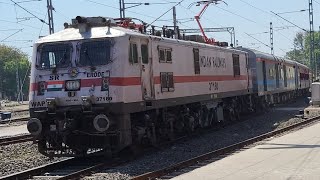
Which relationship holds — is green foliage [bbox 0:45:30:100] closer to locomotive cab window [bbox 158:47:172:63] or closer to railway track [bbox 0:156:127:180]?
locomotive cab window [bbox 158:47:172:63]

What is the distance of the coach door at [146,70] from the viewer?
1391 cm

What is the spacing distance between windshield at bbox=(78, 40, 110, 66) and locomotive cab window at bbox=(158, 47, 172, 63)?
2494 millimetres

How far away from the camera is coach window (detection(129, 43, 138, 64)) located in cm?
1320

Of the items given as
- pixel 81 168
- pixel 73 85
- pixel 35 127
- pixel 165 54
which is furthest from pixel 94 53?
pixel 165 54

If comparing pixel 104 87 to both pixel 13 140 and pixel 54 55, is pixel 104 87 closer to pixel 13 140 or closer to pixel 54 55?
pixel 54 55

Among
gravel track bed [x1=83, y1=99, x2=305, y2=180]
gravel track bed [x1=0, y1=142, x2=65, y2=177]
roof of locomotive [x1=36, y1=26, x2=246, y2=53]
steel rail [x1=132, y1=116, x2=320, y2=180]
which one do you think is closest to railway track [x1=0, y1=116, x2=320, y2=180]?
steel rail [x1=132, y1=116, x2=320, y2=180]

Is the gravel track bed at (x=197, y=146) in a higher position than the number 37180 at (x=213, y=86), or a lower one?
lower

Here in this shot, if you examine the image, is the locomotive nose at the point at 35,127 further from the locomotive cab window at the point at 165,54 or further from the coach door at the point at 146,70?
the locomotive cab window at the point at 165,54

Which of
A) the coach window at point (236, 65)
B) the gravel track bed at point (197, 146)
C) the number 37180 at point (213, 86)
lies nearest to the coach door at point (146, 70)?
the gravel track bed at point (197, 146)

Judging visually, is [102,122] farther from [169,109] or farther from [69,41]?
[169,109]

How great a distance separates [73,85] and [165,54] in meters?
3.62

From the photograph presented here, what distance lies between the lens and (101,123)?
1234 cm

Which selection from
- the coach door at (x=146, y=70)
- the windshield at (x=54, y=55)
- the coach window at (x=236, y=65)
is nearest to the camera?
the windshield at (x=54, y=55)

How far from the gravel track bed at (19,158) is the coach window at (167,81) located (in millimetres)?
3784
